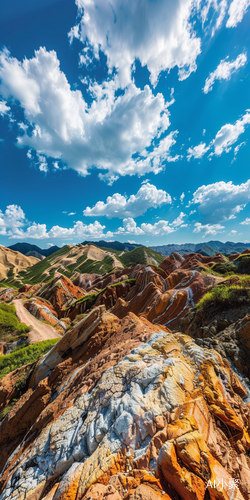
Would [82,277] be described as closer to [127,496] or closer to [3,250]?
[127,496]

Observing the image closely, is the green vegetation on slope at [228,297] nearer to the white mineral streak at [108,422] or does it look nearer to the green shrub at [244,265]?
the white mineral streak at [108,422]

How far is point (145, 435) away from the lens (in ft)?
11.2

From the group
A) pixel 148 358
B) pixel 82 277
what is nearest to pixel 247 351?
pixel 148 358

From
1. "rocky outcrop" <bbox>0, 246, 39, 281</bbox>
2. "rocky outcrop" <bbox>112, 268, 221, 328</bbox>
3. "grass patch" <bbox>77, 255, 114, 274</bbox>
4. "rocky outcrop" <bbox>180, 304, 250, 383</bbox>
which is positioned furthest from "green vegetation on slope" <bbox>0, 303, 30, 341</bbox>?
"rocky outcrop" <bbox>0, 246, 39, 281</bbox>

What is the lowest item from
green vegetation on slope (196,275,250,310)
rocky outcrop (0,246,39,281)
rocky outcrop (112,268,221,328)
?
rocky outcrop (112,268,221,328)

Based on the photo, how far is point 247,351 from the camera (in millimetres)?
6539

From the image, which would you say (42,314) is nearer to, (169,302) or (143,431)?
(169,302)

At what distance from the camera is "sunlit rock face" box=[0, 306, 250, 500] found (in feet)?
9.48

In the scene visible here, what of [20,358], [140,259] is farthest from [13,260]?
[20,358]

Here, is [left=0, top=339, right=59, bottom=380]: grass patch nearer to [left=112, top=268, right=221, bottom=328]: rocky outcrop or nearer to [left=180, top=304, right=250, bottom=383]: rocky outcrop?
[left=112, top=268, right=221, bottom=328]: rocky outcrop

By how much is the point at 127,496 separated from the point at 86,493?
0.76 m

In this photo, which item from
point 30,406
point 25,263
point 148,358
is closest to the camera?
point 148,358

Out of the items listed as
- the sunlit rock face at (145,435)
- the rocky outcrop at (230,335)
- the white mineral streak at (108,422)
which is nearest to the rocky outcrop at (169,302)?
the rocky outcrop at (230,335)

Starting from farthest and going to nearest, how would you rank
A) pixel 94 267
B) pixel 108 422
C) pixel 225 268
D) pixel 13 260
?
pixel 13 260 < pixel 94 267 < pixel 225 268 < pixel 108 422
